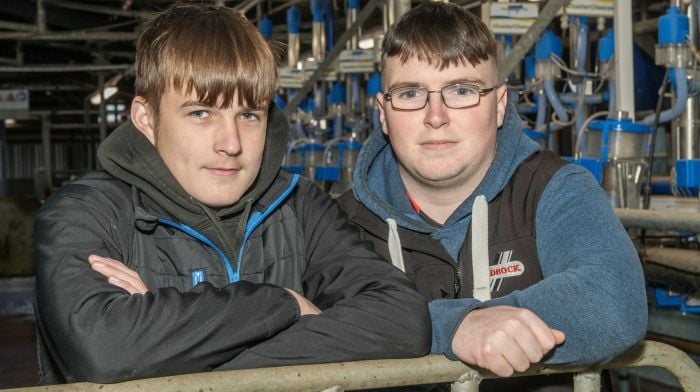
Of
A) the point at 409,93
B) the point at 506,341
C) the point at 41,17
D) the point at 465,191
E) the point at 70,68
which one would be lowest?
the point at 506,341

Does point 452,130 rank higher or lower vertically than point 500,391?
higher

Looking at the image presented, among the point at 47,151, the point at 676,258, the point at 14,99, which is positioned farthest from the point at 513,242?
the point at 47,151

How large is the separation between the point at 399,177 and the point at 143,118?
2.19 ft

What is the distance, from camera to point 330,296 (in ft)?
5.09

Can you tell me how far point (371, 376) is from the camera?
119 centimetres

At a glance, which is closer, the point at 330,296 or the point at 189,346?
the point at 189,346

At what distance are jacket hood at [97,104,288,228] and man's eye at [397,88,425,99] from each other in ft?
1.39

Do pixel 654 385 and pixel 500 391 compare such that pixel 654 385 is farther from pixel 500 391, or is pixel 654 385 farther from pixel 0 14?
pixel 0 14

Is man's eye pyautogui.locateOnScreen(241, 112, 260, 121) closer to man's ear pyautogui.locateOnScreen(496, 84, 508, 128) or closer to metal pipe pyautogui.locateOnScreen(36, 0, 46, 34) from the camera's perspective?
man's ear pyautogui.locateOnScreen(496, 84, 508, 128)

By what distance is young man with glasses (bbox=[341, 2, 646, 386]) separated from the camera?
1.60 metres

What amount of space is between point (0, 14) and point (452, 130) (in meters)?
9.67

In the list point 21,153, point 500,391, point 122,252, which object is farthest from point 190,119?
point 21,153

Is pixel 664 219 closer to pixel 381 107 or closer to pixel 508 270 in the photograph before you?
pixel 508 270

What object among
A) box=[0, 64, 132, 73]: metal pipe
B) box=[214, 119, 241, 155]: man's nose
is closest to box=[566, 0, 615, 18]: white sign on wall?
box=[214, 119, 241, 155]: man's nose
